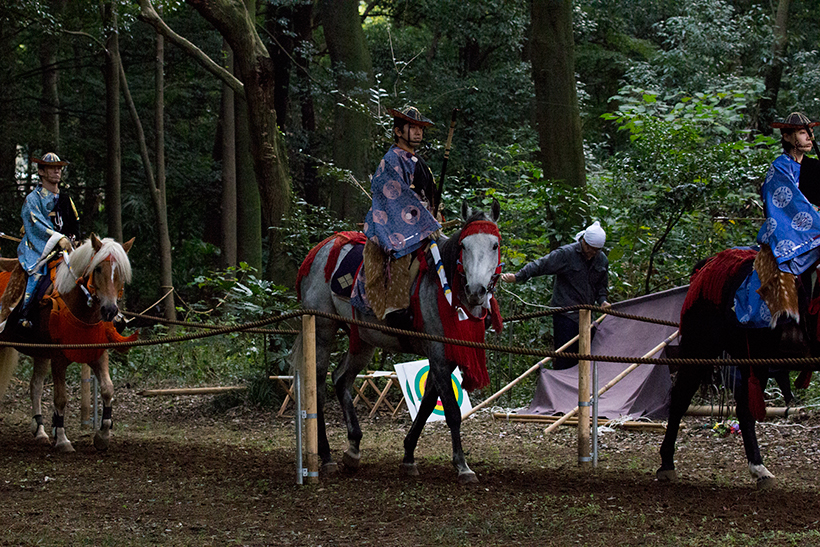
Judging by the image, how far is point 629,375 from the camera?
902cm

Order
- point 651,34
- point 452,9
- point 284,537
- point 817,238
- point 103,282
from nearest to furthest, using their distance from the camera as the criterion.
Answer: point 284,537, point 817,238, point 103,282, point 452,9, point 651,34

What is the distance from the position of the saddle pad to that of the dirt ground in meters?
1.48

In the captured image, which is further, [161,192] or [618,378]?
[161,192]

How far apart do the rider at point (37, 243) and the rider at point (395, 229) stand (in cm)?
362

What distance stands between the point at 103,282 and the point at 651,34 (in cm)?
1835

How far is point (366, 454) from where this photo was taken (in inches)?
302

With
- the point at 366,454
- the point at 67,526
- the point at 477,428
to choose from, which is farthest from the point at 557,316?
the point at 67,526

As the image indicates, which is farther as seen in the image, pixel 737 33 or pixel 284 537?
pixel 737 33

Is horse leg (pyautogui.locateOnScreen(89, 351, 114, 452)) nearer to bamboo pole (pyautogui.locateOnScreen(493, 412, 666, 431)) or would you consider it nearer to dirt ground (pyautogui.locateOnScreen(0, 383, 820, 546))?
dirt ground (pyautogui.locateOnScreen(0, 383, 820, 546))

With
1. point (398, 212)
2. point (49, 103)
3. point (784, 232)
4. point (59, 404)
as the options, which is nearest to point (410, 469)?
point (398, 212)

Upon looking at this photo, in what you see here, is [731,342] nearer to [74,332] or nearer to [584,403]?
[584,403]

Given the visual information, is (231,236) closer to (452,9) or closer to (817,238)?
(452,9)

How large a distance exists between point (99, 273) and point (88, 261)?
0.21 meters

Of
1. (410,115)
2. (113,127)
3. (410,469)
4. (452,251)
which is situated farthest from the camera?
(113,127)
